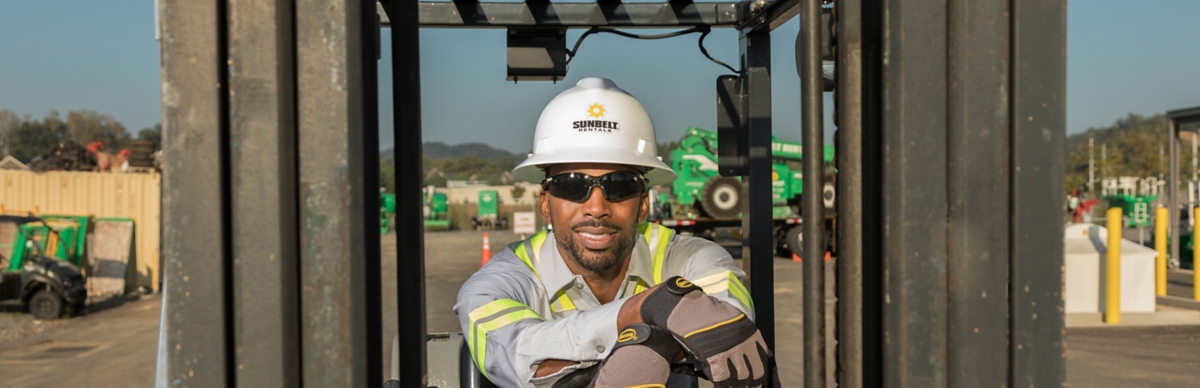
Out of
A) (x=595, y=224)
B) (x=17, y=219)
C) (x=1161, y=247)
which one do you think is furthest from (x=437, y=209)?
(x=595, y=224)

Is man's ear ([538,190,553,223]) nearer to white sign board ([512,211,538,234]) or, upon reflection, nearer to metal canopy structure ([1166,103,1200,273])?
white sign board ([512,211,538,234])

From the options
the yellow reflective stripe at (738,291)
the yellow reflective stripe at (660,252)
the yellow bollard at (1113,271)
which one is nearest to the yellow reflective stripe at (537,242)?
the yellow reflective stripe at (660,252)

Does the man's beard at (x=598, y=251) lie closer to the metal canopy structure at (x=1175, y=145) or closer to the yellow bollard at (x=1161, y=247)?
the yellow bollard at (x=1161, y=247)

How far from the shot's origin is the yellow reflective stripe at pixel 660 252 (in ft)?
9.96

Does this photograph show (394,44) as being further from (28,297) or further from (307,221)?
(28,297)

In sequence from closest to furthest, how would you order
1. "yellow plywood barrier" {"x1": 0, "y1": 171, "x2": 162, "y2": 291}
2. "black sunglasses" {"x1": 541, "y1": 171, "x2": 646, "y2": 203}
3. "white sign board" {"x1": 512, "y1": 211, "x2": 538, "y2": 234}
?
1. "black sunglasses" {"x1": 541, "y1": 171, "x2": 646, "y2": 203}
2. "yellow plywood barrier" {"x1": 0, "y1": 171, "x2": 162, "y2": 291}
3. "white sign board" {"x1": 512, "y1": 211, "x2": 538, "y2": 234}

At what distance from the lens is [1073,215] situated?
3250cm

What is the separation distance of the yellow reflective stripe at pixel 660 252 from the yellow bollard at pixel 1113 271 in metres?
8.99

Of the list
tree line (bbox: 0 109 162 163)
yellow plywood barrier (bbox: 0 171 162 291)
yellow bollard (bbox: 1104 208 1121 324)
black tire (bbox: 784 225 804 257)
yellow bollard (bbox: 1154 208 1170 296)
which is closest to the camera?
yellow bollard (bbox: 1104 208 1121 324)

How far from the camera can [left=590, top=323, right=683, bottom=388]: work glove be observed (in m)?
1.96

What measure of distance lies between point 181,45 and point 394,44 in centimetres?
36

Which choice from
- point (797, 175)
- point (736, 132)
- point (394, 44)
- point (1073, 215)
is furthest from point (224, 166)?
point (1073, 215)

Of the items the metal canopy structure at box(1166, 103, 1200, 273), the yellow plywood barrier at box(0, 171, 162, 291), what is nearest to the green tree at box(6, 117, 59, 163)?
the yellow plywood barrier at box(0, 171, 162, 291)

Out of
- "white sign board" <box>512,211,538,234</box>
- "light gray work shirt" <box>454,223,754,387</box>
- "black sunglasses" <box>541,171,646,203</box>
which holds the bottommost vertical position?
"white sign board" <box>512,211,538,234</box>
